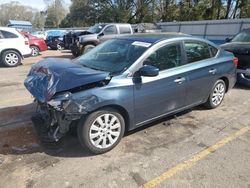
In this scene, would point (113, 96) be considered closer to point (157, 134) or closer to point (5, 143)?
point (157, 134)

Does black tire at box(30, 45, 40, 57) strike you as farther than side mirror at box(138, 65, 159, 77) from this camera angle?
Yes

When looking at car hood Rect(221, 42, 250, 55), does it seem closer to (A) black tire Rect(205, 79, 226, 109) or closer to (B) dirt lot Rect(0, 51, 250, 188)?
(A) black tire Rect(205, 79, 226, 109)

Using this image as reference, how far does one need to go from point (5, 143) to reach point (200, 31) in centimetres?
1975

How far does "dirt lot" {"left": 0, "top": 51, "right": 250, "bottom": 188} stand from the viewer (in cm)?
320

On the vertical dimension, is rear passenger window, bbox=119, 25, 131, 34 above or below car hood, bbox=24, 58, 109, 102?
below

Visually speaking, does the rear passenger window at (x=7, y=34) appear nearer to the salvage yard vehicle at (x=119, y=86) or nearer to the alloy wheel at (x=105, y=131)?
the salvage yard vehicle at (x=119, y=86)

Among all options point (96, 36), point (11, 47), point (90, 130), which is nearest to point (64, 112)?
point (90, 130)

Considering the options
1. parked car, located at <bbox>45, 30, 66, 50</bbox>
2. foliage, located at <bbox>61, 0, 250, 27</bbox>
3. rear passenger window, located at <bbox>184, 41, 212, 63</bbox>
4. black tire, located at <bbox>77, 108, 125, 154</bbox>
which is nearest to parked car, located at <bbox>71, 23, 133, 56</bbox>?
parked car, located at <bbox>45, 30, 66, 50</bbox>

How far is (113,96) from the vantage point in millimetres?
3652

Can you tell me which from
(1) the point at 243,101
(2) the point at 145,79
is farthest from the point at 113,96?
(1) the point at 243,101

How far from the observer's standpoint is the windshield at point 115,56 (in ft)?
13.3

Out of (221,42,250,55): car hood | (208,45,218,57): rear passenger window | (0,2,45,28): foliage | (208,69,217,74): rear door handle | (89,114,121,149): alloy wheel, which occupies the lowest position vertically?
(0,2,45,28): foliage

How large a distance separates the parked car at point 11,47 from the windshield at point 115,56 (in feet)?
25.8

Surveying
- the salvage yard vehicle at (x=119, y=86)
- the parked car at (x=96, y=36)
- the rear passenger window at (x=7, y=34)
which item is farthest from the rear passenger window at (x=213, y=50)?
the rear passenger window at (x=7, y=34)
